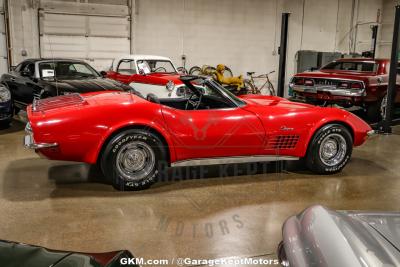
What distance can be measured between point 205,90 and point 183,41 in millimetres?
9034

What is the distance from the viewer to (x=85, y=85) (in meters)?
7.75

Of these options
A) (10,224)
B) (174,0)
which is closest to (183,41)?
(174,0)

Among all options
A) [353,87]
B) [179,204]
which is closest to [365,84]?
[353,87]

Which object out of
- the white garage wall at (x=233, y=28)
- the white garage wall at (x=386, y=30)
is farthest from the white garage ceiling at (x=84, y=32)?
the white garage wall at (x=386, y=30)

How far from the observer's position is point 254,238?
3.50 metres

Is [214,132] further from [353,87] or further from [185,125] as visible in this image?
[353,87]

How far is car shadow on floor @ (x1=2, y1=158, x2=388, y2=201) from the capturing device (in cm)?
450

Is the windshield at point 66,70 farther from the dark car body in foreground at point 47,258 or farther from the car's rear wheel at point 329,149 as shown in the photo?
the dark car body in foreground at point 47,258

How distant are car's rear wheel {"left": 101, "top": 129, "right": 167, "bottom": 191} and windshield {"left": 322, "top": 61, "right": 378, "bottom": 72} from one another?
6.60 meters

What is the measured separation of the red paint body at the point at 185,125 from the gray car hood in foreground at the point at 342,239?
2.54m

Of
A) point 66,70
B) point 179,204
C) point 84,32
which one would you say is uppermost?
point 84,32

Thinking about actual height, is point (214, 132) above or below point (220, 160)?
above

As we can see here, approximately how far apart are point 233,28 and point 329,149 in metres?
10.3

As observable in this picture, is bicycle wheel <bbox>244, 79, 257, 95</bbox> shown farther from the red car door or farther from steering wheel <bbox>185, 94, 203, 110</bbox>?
the red car door
